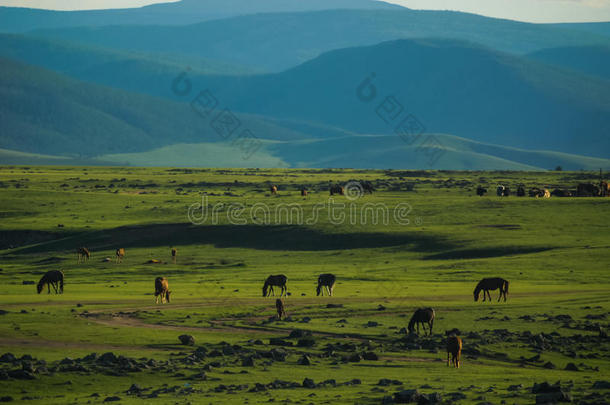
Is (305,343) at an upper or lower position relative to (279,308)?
lower

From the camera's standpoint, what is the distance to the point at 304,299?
39.5 meters

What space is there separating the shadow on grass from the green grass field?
0.77 ft

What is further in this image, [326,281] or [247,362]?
[326,281]

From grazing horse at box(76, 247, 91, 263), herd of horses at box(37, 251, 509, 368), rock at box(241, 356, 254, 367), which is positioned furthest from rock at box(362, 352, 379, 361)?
grazing horse at box(76, 247, 91, 263)

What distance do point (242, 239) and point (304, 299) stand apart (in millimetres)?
29433

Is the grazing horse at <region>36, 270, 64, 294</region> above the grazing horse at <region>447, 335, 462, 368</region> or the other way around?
above

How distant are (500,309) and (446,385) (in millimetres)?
13217

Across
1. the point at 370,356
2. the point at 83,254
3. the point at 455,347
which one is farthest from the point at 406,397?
the point at 83,254

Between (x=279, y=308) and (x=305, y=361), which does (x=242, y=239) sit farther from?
(x=305, y=361)

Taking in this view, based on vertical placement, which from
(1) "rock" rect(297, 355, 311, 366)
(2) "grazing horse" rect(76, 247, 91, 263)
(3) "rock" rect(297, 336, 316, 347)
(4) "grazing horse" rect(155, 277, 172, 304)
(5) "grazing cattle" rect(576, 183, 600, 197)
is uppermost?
(5) "grazing cattle" rect(576, 183, 600, 197)

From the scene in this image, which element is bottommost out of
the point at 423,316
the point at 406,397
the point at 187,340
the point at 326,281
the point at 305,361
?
the point at 406,397

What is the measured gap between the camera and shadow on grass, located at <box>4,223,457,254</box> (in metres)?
64.3

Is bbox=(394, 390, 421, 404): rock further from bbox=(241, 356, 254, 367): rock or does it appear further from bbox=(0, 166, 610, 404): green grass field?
bbox=(241, 356, 254, 367): rock

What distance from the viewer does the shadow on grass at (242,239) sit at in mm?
64312
